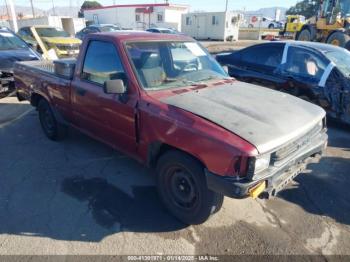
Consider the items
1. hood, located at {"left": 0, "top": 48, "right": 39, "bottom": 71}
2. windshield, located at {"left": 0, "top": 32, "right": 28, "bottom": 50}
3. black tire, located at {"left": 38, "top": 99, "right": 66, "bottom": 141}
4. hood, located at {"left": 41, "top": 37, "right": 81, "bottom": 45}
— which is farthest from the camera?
hood, located at {"left": 41, "top": 37, "right": 81, "bottom": 45}

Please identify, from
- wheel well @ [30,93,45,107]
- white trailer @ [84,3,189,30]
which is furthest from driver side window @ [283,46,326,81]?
white trailer @ [84,3,189,30]

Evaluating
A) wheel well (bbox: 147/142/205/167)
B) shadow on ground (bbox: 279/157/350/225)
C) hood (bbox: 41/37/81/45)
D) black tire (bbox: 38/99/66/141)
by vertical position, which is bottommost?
shadow on ground (bbox: 279/157/350/225)

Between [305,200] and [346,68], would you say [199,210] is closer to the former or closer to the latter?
Answer: [305,200]

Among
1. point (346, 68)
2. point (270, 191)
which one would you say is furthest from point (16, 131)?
point (346, 68)

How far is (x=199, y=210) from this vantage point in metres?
2.97

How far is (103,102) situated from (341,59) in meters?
4.94

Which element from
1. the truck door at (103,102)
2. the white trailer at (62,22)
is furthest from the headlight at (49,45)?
the white trailer at (62,22)

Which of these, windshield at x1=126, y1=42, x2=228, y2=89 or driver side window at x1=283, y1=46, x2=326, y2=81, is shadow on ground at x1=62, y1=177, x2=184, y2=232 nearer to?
windshield at x1=126, y1=42, x2=228, y2=89

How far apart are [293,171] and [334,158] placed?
2.19m

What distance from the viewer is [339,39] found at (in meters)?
14.7

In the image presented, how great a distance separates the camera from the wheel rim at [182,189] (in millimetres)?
2996

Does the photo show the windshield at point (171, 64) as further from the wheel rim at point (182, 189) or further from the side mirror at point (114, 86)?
the wheel rim at point (182, 189)

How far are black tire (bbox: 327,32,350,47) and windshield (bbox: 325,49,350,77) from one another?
9.29 m

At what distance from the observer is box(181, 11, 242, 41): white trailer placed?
33812 mm
